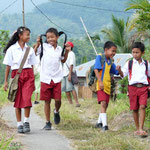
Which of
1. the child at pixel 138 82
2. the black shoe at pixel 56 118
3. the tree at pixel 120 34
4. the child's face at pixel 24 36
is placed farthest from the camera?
the tree at pixel 120 34

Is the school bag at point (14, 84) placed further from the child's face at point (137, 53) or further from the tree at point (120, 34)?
the tree at point (120, 34)

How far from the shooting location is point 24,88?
6.88 meters

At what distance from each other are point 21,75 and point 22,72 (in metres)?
0.05

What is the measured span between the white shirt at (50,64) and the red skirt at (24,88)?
1.63 ft

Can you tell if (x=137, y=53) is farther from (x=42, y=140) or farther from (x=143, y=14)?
(x=42, y=140)

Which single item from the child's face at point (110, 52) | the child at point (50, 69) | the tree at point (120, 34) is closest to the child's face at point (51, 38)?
the child at point (50, 69)

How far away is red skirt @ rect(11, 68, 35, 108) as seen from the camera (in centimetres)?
683

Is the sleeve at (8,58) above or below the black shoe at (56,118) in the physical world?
above

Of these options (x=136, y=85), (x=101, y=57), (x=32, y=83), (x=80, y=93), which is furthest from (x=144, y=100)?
(x=80, y=93)

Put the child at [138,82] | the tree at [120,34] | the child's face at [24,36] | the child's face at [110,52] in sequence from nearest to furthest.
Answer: the child at [138,82], the child's face at [24,36], the child's face at [110,52], the tree at [120,34]

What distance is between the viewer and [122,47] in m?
36.2

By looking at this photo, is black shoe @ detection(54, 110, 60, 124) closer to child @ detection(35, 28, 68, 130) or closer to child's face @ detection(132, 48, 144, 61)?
child @ detection(35, 28, 68, 130)

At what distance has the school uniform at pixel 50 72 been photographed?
24.3ft

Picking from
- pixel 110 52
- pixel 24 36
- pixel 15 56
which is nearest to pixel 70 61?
pixel 110 52
